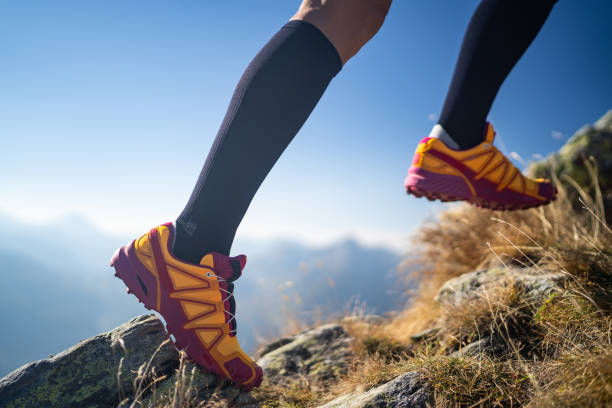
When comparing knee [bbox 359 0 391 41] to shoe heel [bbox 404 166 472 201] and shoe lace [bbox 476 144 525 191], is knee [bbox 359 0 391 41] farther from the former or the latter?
shoe lace [bbox 476 144 525 191]

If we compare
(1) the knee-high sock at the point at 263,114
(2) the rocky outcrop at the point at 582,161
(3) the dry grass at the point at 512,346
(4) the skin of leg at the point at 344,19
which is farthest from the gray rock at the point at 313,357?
(2) the rocky outcrop at the point at 582,161

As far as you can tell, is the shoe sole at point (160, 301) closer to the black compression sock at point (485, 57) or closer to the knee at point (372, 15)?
the knee at point (372, 15)

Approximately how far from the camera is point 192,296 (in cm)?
112

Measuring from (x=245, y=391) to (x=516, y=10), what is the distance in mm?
1982

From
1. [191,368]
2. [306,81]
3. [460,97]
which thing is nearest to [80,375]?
[191,368]

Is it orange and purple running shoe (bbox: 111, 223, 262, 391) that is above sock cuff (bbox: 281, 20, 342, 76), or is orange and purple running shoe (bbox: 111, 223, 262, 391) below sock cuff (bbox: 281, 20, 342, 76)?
below

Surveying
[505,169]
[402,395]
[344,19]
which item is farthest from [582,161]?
[402,395]

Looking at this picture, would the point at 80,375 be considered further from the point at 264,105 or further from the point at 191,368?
the point at 264,105

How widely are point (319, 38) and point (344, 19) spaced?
0.13 meters

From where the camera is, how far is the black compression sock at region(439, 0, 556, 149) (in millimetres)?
1268

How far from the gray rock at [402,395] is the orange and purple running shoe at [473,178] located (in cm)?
81

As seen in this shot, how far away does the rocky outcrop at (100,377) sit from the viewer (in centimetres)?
104

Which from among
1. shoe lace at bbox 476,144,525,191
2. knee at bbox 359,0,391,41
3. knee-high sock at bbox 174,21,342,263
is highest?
knee at bbox 359,0,391,41

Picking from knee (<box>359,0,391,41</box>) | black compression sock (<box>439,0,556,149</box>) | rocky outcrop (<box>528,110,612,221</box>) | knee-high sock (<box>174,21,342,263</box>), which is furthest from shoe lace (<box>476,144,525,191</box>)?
rocky outcrop (<box>528,110,612,221</box>)
